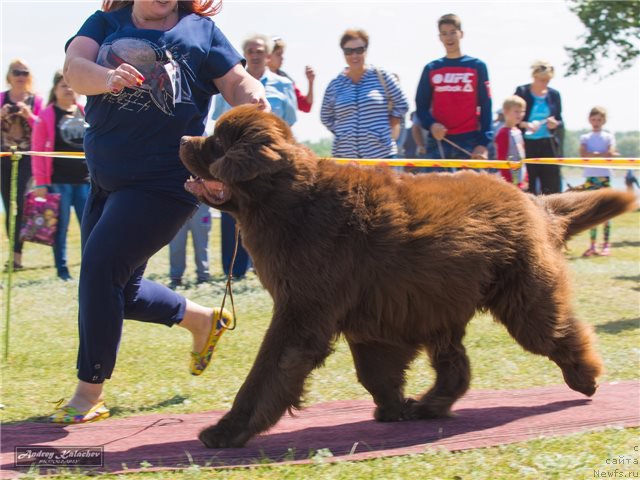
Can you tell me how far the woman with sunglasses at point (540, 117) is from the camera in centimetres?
932

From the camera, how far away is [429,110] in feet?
25.9

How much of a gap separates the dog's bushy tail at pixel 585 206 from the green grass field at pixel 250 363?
977 millimetres

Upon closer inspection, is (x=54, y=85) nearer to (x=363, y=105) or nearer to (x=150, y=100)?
(x=363, y=105)

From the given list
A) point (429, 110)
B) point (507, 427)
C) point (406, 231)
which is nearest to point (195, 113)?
point (406, 231)

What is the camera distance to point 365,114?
7715 mm

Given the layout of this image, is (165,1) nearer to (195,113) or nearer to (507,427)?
(195,113)

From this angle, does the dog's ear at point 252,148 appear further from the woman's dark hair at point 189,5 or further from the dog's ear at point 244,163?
the woman's dark hair at point 189,5

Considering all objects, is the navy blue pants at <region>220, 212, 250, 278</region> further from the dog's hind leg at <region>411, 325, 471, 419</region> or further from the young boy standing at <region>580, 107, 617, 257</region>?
the dog's hind leg at <region>411, 325, 471, 419</region>

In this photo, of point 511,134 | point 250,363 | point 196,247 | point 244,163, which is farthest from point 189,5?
point 511,134

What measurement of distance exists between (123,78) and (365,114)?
444 cm

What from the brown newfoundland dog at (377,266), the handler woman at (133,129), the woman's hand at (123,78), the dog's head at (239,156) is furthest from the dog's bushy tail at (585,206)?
the woman's hand at (123,78)

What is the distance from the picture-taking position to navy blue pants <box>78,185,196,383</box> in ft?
12.4

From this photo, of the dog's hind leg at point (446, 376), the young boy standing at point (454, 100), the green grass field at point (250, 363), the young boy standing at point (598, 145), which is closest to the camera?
the green grass field at point (250, 363)

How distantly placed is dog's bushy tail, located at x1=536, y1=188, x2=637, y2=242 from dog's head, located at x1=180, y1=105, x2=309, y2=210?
4.66 feet
